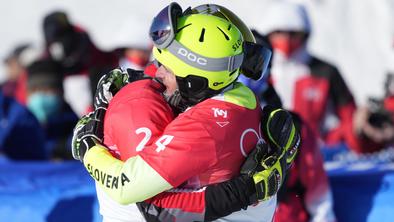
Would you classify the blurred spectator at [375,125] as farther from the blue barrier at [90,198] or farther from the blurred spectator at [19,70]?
the blurred spectator at [19,70]

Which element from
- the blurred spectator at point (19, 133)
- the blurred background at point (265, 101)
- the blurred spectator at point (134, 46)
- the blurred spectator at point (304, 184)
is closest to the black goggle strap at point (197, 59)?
the blurred background at point (265, 101)

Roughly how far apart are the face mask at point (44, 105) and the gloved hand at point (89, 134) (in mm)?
3969

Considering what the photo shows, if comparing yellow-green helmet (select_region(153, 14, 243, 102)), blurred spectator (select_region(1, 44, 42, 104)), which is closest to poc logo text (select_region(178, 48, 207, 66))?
yellow-green helmet (select_region(153, 14, 243, 102))

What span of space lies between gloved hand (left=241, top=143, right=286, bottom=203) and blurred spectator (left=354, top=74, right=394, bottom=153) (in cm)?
363

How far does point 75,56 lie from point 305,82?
7.44ft

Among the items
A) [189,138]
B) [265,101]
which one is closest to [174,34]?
[189,138]

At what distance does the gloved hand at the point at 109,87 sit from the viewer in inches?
139

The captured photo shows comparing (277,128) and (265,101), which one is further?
(265,101)

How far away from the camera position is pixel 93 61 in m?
8.19

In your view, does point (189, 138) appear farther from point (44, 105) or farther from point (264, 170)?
point (44, 105)

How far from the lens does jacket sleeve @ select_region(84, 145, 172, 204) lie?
10.1 ft

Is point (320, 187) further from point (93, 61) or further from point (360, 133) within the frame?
point (93, 61)

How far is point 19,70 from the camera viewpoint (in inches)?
341

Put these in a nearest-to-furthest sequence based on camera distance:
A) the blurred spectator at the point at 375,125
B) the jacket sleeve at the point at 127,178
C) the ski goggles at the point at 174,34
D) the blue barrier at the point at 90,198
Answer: the jacket sleeve at the point at 127,178, the ski goggles at the point at 174,34, the blue barrier at the point at 90,198, the blurred spectator at the point at 375,125
